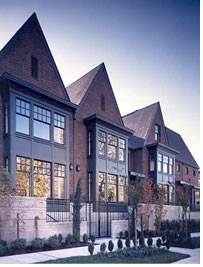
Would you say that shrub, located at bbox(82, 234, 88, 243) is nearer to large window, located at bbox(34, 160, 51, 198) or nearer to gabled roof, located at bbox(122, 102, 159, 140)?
large window, located at bbox(34, 160, 51, 198)

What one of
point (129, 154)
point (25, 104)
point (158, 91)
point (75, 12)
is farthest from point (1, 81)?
point (129, 154)

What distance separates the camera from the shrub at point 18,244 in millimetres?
6492

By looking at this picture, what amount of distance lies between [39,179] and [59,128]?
1517 millimetres

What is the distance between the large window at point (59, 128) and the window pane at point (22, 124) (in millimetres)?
1007

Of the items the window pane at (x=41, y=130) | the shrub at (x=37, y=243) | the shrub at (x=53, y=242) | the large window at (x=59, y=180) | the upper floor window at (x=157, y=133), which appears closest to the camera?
the shrub at (x=37, y=243)

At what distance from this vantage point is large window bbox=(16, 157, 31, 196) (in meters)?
7.89

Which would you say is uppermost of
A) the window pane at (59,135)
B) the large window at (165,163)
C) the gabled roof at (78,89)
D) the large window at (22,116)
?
the gabled roof at (78,89)

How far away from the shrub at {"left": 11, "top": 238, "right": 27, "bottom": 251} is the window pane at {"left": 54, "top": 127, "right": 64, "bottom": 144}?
3.15 meters

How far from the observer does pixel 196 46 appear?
6.54 metres

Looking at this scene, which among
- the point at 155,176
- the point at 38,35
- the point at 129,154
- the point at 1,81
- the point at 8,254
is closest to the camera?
the point at 8,254

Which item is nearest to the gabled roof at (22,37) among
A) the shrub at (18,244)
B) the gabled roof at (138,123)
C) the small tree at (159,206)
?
the gabled roof at (138,123)

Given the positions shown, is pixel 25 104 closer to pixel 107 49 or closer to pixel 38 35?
pixel 38 35

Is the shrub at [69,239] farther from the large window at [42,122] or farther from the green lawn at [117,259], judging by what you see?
the large window at [42,122]

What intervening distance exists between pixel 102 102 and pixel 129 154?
1.90 metres
